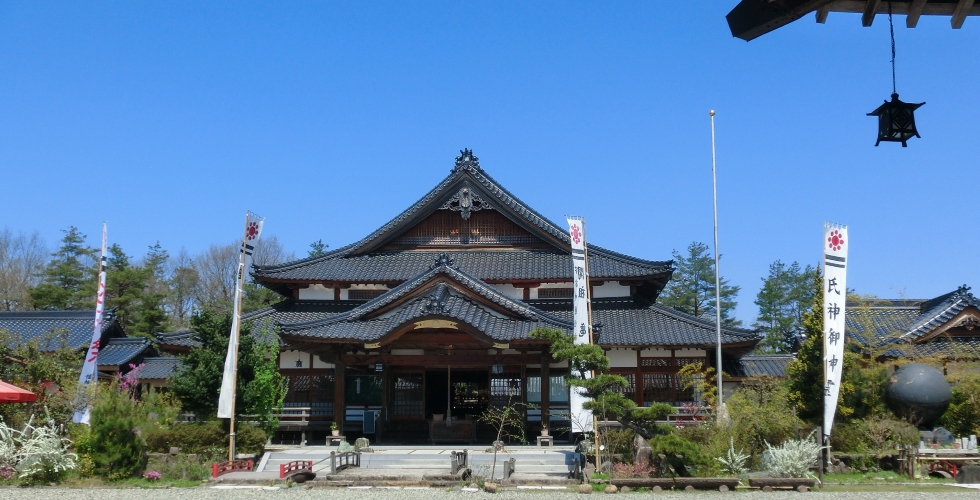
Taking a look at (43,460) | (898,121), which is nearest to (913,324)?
(898,121)

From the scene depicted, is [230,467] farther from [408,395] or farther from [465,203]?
[465,203]

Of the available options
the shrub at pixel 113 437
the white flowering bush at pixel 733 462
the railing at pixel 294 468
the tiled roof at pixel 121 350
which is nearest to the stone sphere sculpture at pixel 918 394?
the white flowering bush at pixel 733 462

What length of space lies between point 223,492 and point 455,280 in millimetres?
10564

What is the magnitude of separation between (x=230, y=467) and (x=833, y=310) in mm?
14161

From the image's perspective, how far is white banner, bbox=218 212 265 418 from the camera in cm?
1884

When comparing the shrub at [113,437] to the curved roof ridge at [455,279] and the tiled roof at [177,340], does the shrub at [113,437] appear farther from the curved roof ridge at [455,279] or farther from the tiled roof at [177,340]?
the tiled roof at [177,340]

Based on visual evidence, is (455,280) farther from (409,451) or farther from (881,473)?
(881,473)

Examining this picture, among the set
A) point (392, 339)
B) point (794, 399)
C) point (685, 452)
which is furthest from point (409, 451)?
point (794, 399)

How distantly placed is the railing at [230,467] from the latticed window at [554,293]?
1298cm

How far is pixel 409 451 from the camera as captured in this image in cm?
2159

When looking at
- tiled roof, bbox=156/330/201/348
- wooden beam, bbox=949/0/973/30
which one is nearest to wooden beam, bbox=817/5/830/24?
wooden beam, bbox=949/0/973/30

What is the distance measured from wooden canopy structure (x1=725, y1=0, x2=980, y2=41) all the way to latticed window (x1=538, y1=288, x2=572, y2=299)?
2377cm

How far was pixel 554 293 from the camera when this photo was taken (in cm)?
2923

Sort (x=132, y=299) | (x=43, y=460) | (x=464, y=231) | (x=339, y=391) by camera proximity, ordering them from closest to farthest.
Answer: (x=43, y=460)
(x=339, y=391)
(x=464, y=231)
(x=132, y=299)
